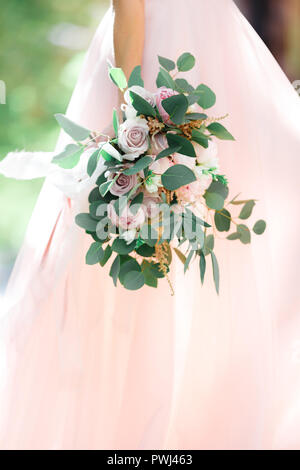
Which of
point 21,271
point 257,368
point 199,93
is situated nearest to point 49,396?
point 21,271

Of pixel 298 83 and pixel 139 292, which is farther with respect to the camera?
pixel 298 83

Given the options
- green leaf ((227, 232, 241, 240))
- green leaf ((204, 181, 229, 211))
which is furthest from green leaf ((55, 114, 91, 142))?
green leaf ((227, 232, 241, 240))

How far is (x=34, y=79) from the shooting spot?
113 inches

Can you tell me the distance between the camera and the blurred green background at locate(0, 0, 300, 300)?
8.89 ft

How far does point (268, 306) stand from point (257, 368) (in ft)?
0.41

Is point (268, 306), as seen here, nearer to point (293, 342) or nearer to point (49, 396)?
point (293, 342)

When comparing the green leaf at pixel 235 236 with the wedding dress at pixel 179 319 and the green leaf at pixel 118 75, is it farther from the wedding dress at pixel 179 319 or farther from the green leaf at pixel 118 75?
the green leaf at pixel 118 75

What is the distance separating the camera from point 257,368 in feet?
3.13

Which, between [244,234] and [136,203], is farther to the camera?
[244,234]

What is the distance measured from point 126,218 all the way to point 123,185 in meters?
0.05

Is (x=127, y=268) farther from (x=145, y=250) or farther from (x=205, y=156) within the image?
(x=205, y=156)

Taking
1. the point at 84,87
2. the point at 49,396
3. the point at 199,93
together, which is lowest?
the point at 49,396

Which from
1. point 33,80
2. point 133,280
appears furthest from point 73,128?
point 33,80

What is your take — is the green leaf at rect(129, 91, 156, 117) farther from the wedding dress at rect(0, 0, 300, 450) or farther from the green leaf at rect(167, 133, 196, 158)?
the wedding dress at rect(0, 0, 300, 450)
